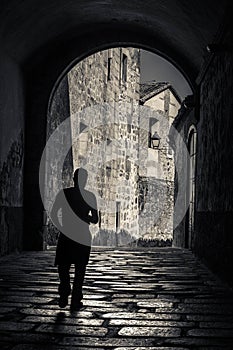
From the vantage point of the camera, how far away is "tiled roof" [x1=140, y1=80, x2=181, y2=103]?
93.7 feet

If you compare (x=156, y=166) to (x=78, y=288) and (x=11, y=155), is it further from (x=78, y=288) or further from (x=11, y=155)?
(x=78, y=288)

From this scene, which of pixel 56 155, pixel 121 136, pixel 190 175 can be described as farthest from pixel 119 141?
pixel 190 175

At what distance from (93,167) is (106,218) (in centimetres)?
232

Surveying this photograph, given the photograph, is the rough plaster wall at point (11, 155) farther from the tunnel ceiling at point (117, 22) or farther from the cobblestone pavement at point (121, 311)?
the cobblestone pavement at point (121, 311)

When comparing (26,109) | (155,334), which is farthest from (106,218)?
(155,334)

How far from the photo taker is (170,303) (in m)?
5.60

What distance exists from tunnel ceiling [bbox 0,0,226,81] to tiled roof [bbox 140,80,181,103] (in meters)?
16.5

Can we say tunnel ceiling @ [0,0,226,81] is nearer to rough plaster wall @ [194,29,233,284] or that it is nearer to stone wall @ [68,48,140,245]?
rough plaster wall @ [194,29,233,284]

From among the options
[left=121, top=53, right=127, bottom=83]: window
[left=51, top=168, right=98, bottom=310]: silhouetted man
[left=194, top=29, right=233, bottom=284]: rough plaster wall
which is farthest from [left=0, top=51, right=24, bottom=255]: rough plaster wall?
[left=121, top=53, right=127, bottom=83]: window

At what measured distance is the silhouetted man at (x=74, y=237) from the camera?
521 cm

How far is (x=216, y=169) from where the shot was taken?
8164mm

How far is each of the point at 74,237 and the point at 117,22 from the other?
23.5ft

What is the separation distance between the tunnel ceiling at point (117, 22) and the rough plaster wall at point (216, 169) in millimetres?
581

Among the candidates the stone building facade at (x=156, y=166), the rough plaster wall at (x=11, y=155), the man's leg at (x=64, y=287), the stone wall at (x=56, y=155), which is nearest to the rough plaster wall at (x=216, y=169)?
the man's leg at (x=64, y=287)
